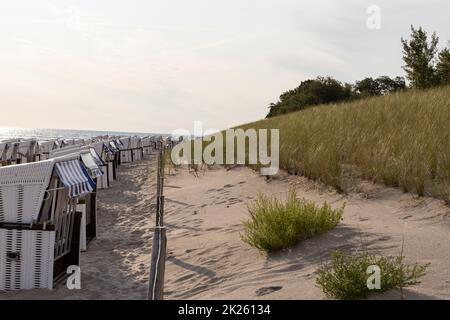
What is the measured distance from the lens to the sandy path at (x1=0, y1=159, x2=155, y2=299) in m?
5.56

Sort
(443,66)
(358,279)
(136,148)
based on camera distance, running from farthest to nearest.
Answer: (136,148)
(443,66)
(358,279)

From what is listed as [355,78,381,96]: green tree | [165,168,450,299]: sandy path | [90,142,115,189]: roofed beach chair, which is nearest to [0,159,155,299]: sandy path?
[165,168,450,299]: sandy path

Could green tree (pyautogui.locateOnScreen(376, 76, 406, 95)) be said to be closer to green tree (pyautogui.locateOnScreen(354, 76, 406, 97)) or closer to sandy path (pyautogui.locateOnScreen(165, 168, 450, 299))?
green tree (pyautogui.locateOnScreen(354, 76, 406, 97))

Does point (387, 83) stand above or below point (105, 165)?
above

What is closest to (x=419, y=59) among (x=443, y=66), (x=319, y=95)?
(x=443, y=66)

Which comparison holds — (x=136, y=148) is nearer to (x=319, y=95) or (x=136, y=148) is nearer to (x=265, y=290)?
(x=319, y=95)

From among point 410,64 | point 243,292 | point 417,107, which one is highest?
point 410,64

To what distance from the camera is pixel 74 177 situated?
20.0 ft

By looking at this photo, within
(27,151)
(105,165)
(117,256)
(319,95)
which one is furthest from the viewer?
(319,95)

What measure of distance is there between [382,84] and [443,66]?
15.4 m

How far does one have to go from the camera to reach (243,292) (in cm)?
468

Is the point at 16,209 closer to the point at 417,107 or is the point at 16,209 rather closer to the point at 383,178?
the point at 383,178
